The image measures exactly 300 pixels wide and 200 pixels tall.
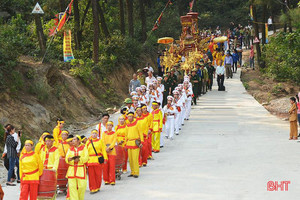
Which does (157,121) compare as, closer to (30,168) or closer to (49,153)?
(49,153)

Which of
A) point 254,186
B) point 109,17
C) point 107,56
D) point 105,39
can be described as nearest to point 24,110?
point 254,186

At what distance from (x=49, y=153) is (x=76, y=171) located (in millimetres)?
965

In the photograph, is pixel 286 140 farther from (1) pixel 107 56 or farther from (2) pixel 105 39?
(2) pixel 105 39

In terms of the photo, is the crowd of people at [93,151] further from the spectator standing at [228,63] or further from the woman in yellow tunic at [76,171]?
the spectator standing at [228,63]

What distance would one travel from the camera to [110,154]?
12.9m

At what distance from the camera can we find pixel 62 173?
11.9 metres

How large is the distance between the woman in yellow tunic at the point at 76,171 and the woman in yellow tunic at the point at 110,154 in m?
1.66

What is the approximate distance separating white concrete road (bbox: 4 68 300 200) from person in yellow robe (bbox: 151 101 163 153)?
1.29 feet

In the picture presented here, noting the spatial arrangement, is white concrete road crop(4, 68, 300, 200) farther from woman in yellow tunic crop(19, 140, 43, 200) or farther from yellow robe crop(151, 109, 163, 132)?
woman in yellow tunic crop(19, 140, 43, 200)

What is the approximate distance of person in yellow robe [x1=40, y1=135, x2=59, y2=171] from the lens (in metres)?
11.5

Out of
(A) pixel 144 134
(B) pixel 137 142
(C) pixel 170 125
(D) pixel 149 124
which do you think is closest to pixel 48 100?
(C) pixel 170 125

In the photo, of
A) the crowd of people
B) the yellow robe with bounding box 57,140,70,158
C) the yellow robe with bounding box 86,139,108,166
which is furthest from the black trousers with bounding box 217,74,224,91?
the yellow robe with bounding box 57,140,70,158

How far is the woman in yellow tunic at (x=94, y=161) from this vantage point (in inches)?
474

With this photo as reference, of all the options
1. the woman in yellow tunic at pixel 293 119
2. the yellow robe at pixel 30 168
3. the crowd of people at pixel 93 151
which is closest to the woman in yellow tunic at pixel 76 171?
the crowd of people at pixel 93 151
